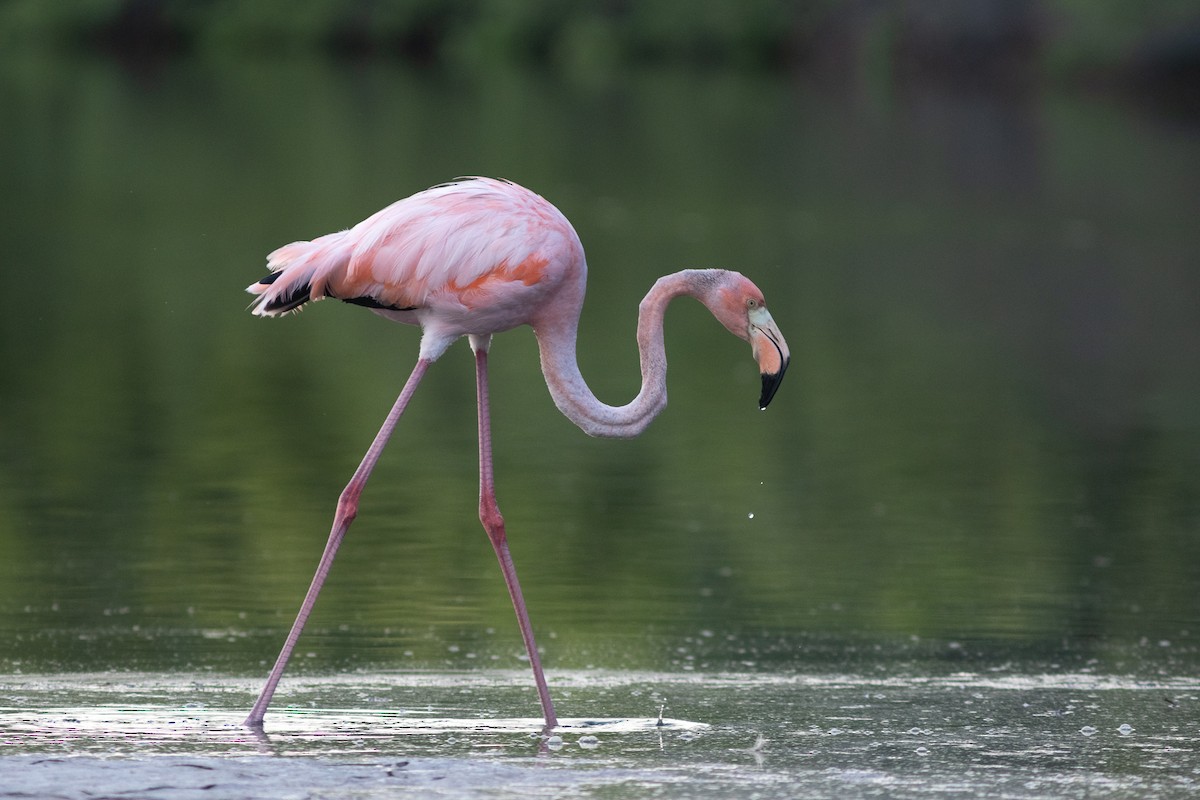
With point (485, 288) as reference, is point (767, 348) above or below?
below

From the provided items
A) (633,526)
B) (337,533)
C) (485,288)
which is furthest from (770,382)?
(633,526)

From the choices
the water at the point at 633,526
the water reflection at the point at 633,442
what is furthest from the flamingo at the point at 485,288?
the water reflection at the point at 633,442

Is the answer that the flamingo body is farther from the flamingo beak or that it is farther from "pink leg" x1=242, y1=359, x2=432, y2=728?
the flamingo beak

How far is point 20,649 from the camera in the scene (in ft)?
25.4

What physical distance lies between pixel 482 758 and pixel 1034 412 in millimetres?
8783

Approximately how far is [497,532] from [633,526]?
9.02 feet

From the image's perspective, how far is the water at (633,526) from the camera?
6488mm

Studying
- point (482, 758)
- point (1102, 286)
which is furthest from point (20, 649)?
point (1102, 286)

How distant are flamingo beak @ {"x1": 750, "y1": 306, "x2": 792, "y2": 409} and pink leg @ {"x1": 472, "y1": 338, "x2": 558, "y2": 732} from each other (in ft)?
2.83

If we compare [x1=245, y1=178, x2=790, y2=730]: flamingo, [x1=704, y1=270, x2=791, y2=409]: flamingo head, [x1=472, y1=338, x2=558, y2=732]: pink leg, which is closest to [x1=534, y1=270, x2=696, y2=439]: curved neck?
[x1=245, y1=178, x2=790, y2=730]: flamingo

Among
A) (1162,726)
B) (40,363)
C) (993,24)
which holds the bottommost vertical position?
(1162,726)

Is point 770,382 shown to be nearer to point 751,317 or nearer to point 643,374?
point 751,317

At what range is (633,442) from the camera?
42.7ft

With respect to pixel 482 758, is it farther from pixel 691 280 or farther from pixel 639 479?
pixel 639 479
